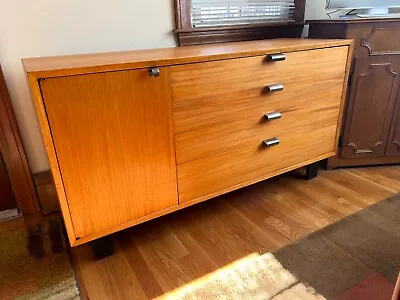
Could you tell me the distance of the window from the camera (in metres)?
1.51

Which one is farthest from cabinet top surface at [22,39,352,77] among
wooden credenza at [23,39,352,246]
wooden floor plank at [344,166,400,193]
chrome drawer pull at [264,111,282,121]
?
wooden floor plank at [344,166,400,193]

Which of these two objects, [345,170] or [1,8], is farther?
[345,170]

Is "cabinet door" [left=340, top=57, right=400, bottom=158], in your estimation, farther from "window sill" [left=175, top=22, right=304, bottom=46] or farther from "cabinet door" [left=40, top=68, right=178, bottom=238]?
"cabinet door" [left=40, top=68, right=178, bottom=238]

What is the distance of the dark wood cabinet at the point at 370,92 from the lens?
1528mm

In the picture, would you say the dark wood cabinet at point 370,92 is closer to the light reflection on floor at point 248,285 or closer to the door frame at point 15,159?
the light reflection on floor at point 248,285

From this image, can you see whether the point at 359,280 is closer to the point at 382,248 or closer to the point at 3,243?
the point at 382,248

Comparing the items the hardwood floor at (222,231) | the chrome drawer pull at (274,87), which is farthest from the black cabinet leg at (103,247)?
the chrome drawer pull at (274,87)

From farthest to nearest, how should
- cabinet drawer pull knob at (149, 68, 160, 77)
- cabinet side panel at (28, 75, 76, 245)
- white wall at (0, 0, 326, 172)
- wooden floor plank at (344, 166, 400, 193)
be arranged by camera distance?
wooden floor plank at (344, 166, 400, 193) < white wall at (0, 0, 326, 172) < cabinet drawer pull knob at (149, 68, 160, 77) < cabinet side panel at (28, 75, 76, 245)

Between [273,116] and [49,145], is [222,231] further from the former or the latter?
[49,145]

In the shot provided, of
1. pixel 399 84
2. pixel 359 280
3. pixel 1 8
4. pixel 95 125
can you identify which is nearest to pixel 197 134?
pixel 95 125

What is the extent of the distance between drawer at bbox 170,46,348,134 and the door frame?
73 cm

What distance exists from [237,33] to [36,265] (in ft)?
4.69

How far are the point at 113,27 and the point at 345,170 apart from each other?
148cm

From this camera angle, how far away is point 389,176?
1745 mm
